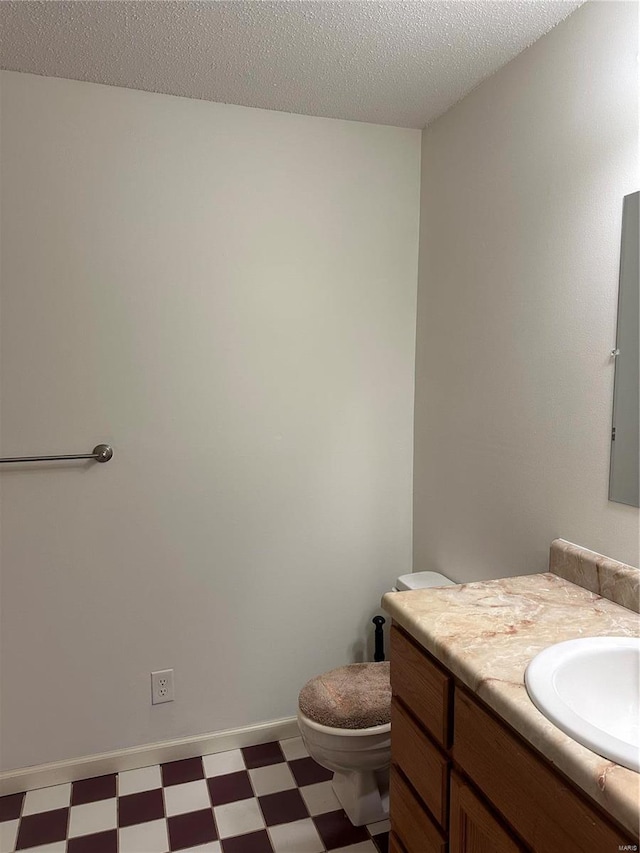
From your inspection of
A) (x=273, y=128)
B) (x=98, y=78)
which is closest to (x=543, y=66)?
(x=273, y=128)

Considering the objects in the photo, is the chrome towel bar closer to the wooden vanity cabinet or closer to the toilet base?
the wooden vanity cabinet

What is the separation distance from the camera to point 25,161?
184 centimetres

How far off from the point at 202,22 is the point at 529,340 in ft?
3.72

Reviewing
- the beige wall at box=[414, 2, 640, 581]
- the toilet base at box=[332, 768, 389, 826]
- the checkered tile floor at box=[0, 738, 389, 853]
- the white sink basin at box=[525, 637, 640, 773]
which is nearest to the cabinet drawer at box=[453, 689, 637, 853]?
the white sink basin at box=[525, 637, 640, 773]

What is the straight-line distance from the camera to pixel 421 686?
131 cm

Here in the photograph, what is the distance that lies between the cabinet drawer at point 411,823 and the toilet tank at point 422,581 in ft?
2.33

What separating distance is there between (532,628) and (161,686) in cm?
136

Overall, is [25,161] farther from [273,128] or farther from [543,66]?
[543,66]

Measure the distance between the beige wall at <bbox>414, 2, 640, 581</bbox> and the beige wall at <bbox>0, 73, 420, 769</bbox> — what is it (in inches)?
8.1

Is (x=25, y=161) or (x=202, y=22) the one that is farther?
(x=25, y=161)

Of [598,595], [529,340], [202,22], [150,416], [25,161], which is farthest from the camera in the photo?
[150,416]

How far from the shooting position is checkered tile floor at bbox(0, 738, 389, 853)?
1.77 metres

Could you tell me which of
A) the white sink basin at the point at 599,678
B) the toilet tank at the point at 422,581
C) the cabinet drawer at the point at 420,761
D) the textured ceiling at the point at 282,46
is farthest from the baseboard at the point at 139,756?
the textured ceiling at the point at 282,46

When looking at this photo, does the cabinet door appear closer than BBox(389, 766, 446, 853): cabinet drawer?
Yes
